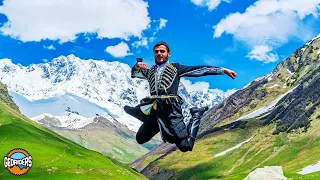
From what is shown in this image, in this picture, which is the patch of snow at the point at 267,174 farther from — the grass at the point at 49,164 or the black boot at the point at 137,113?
the grass at the point at 49,164

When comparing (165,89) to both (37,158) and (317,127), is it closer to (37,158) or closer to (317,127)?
(37,158)

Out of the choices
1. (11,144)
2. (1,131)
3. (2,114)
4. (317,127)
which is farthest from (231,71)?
(317,127)

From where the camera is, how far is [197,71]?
12.9m

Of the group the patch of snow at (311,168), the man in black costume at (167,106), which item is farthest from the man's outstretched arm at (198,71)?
the patch of snow at (311,168)

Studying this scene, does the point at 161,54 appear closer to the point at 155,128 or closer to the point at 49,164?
the point at 155,128

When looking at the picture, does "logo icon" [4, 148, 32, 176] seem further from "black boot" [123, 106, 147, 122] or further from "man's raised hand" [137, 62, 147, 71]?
"black boot" [123, 106, 147, 122]

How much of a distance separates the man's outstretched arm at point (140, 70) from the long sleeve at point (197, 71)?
113 centimetres

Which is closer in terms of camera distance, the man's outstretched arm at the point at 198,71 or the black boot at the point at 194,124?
the black boot at the point at 194,124

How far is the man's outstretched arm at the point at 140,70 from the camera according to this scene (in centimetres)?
1362

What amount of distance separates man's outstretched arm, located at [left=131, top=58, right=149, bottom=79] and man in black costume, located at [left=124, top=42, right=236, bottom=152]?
184 mm

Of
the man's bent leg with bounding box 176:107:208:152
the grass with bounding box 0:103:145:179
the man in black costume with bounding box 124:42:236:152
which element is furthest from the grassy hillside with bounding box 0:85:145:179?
the man's bent leg with bounding box 176:107:208:152

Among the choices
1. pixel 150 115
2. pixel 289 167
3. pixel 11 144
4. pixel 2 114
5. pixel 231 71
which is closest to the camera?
pixel 231 71

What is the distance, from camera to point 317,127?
188 meters

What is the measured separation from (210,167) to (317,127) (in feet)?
163
